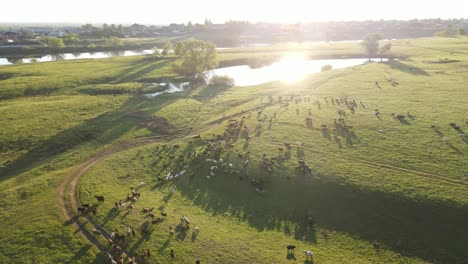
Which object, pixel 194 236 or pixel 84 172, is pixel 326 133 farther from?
pixel 84 172

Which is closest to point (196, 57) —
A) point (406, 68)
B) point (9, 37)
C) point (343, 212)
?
point (406, 68)

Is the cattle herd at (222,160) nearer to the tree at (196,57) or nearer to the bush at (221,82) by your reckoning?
the bush at (221,82)

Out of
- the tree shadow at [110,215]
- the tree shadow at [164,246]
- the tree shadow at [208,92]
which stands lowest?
the tree shadow at [164,246]

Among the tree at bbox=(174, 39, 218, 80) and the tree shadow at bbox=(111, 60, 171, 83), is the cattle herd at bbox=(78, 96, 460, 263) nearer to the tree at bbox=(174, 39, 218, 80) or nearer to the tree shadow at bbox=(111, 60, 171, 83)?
the tree at bbox=(174, 39, 218, 80)

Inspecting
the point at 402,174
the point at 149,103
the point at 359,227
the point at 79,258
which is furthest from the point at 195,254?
the point at 149,103

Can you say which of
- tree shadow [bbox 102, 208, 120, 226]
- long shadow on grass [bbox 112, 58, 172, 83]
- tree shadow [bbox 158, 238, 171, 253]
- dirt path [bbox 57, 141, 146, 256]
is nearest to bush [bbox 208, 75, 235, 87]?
long shadow on grass [bbox 112, 58, 172, 83]

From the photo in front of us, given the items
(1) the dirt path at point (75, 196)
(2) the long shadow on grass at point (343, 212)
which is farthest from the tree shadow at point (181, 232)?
(1) the dirt path at point (75, 196)

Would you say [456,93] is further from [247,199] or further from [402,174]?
[247,199]
